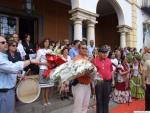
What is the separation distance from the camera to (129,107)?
918cm

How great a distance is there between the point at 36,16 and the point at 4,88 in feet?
32.9

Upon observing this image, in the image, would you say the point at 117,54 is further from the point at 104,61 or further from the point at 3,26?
the point at 3,26

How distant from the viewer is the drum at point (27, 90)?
491cm

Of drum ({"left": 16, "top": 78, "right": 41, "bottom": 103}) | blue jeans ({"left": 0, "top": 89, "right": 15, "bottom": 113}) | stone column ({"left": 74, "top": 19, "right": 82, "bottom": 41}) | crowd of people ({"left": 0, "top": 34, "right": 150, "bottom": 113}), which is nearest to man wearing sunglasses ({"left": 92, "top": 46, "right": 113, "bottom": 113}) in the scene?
crowd of people ({"left": 0, "top": 34, "right": 150, "bottom": 113})

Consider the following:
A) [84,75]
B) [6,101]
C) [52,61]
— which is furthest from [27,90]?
[84,75]

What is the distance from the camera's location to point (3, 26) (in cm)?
1288

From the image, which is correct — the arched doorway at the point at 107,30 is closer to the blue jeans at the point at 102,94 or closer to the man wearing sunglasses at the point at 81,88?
the blue jeans at the point at 102,94

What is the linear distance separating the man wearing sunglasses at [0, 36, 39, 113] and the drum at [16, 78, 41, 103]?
308mm

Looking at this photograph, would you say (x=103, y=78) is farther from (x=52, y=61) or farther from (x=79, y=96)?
(x=52, y=61)

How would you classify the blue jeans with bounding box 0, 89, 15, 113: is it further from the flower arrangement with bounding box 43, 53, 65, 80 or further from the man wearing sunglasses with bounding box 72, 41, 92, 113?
the man wearing sunglasses with bounding box 72, 41, 92, 113

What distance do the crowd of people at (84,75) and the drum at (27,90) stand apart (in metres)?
0.23

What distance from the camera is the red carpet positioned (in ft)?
28.2

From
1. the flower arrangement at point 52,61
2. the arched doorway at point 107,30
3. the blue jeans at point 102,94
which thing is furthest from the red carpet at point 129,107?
the arched doorway at point 107,30

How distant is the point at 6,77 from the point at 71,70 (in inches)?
52.6
